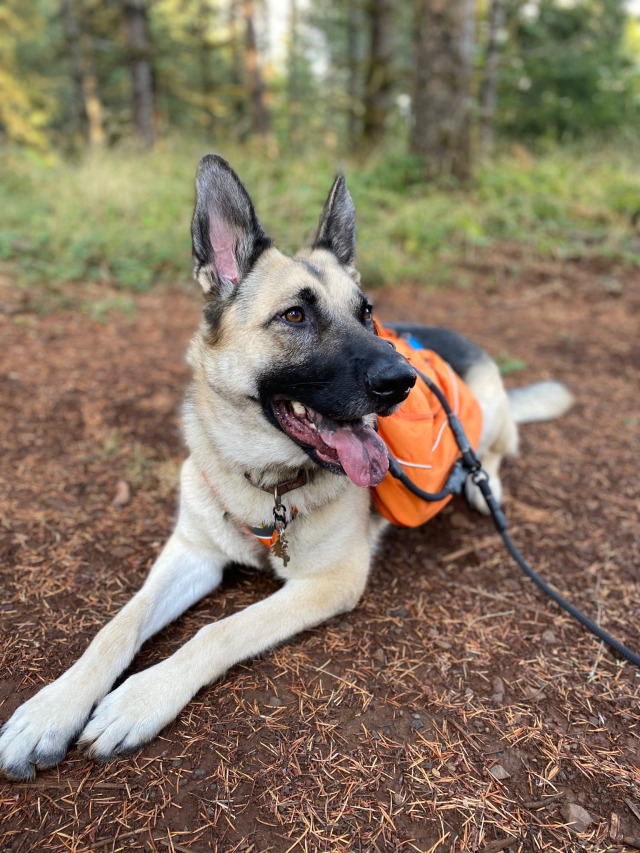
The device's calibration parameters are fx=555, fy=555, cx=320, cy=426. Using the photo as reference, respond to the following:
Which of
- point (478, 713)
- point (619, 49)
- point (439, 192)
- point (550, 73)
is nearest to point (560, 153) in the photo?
point (439, 192)

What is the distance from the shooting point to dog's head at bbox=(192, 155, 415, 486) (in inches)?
94.8

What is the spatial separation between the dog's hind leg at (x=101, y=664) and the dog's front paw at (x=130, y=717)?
0.26 feet

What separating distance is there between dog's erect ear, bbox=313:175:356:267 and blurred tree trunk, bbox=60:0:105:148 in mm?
15545

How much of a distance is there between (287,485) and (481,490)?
1.24 m

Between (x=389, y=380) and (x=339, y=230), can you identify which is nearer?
(x=389, y=380)

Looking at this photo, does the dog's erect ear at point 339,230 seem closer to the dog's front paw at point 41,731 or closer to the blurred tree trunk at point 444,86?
the dog's front paw at point 41,731

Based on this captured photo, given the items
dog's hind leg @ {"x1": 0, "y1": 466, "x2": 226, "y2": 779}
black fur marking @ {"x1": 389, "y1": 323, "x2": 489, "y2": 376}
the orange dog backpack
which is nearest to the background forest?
black fur marking @ {"x1": 389, "y1": 323, "x2": 489, "y2": 376}

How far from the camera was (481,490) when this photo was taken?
128 inches

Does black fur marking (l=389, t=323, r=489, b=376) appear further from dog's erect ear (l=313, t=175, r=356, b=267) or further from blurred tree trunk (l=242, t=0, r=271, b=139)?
blurred tree trunk (l=242, t=0, r=271, b=139)

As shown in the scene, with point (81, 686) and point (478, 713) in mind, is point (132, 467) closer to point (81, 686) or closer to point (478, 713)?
point (81, 686)

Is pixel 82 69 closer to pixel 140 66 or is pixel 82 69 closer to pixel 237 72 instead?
pixel 140 66

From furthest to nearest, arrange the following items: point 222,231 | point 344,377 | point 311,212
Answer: point 311,212, point 222,231, point 344,377

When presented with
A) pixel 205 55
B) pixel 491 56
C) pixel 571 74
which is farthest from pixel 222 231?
pixel 205 55

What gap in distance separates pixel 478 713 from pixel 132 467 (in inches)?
107
